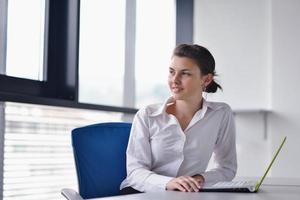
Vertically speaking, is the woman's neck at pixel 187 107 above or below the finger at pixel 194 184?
above

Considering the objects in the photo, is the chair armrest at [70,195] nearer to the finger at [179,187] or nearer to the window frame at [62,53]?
the finger at [179,187]

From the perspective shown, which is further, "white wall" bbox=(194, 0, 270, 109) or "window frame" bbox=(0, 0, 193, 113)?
"white wall" bbox=(194, 0, 270, 109)

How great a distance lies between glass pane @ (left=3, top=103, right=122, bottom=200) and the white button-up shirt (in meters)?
0.77

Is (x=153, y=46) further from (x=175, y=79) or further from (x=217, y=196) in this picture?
(x=217, y=196)

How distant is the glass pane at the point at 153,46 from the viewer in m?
3.62

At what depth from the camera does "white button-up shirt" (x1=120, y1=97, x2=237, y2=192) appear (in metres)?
1.98

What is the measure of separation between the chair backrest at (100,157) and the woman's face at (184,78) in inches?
11.2

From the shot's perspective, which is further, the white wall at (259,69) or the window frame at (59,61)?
the white wall at (259,69)

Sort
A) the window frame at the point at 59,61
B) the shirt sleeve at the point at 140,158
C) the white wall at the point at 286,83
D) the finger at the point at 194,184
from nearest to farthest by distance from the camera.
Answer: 1. the finger at the point at 194,184
2. the shirt sleeve at the point at 140,158
3. the window frame at the point at 59,61
4. the white wall at the point at 286,83

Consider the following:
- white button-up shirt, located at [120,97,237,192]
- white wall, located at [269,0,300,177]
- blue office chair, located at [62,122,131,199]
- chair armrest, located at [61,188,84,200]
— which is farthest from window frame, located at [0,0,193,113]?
white wall, located at [269,0,300,177]

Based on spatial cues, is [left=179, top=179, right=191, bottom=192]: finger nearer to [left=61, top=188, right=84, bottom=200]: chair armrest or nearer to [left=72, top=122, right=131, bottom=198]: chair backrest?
[left=61, top=188, right=84, bottom=200]: chair armrest

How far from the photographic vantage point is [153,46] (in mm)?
3811

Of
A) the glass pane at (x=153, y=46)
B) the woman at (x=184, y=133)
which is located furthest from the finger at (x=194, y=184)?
the glass pane at (x=153, y=46)

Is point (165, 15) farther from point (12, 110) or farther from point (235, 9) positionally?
point (12, 110)
